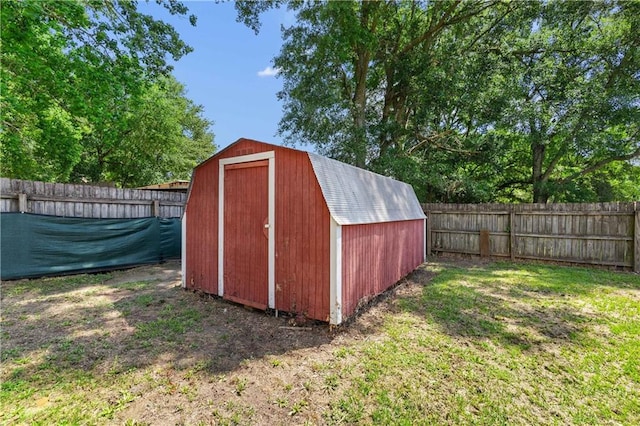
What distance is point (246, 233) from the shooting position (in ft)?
14.3

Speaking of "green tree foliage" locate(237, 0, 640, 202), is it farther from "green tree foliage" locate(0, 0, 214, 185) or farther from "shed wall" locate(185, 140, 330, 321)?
"shed wall" locate(185, 140, 330, 321)

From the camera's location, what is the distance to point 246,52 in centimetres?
958

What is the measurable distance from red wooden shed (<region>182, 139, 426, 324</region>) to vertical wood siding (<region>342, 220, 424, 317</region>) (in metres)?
0.02

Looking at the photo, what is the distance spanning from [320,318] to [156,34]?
8.45 metres

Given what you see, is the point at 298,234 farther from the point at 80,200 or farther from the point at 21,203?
the point at 21,203

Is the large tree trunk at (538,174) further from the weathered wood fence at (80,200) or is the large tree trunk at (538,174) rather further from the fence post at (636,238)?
the weathered wood fence at (80,200)

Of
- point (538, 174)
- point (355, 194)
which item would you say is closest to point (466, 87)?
point (538, 174)

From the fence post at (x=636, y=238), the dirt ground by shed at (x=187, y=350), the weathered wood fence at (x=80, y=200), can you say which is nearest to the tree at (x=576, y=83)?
the fence post at (x=636, y=238)

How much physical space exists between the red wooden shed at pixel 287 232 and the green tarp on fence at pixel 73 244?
2.64 metres

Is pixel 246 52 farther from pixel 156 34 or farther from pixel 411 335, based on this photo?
pixel 411 335

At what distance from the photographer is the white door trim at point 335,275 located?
3486 millimetres

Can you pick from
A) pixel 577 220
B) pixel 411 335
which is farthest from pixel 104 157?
pixel 577 220

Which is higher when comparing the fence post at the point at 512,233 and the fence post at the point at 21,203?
the fence post at the point at 21,203

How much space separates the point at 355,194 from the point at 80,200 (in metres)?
6.17
